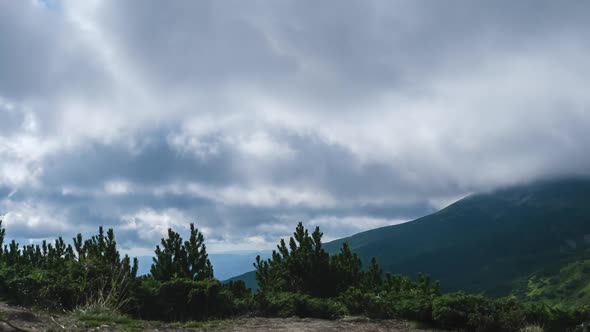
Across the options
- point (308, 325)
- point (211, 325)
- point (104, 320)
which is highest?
point (104, 320)

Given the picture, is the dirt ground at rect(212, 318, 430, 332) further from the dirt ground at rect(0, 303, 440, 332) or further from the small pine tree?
the small pine tree

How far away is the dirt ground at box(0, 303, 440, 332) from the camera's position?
1061cm

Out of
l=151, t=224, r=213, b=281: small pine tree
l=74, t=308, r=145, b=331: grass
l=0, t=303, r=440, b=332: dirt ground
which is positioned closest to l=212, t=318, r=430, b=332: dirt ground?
l=0, t=303, r=440, b=332: dirt ground

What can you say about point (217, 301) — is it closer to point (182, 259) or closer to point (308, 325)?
point (308, 325)

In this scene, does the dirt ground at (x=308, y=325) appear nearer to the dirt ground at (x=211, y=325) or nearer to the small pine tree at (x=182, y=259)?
the dirt ground at (x=211, y=325)

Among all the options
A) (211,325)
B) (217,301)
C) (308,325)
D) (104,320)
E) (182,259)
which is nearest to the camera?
(104,320)

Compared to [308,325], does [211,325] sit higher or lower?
higher

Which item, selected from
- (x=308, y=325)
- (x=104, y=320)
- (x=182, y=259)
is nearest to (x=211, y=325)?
(x=308, y=325)

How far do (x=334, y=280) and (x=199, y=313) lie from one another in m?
12.3

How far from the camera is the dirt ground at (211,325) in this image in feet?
34.8

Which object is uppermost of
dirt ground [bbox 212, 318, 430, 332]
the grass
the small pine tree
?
the small pine tree

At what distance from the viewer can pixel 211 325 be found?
1395 centimetres

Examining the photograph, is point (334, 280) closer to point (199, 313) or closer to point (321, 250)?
point (321, 250)

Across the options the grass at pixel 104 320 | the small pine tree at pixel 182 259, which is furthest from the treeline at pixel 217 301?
the small pine tree at pixel 182 259
